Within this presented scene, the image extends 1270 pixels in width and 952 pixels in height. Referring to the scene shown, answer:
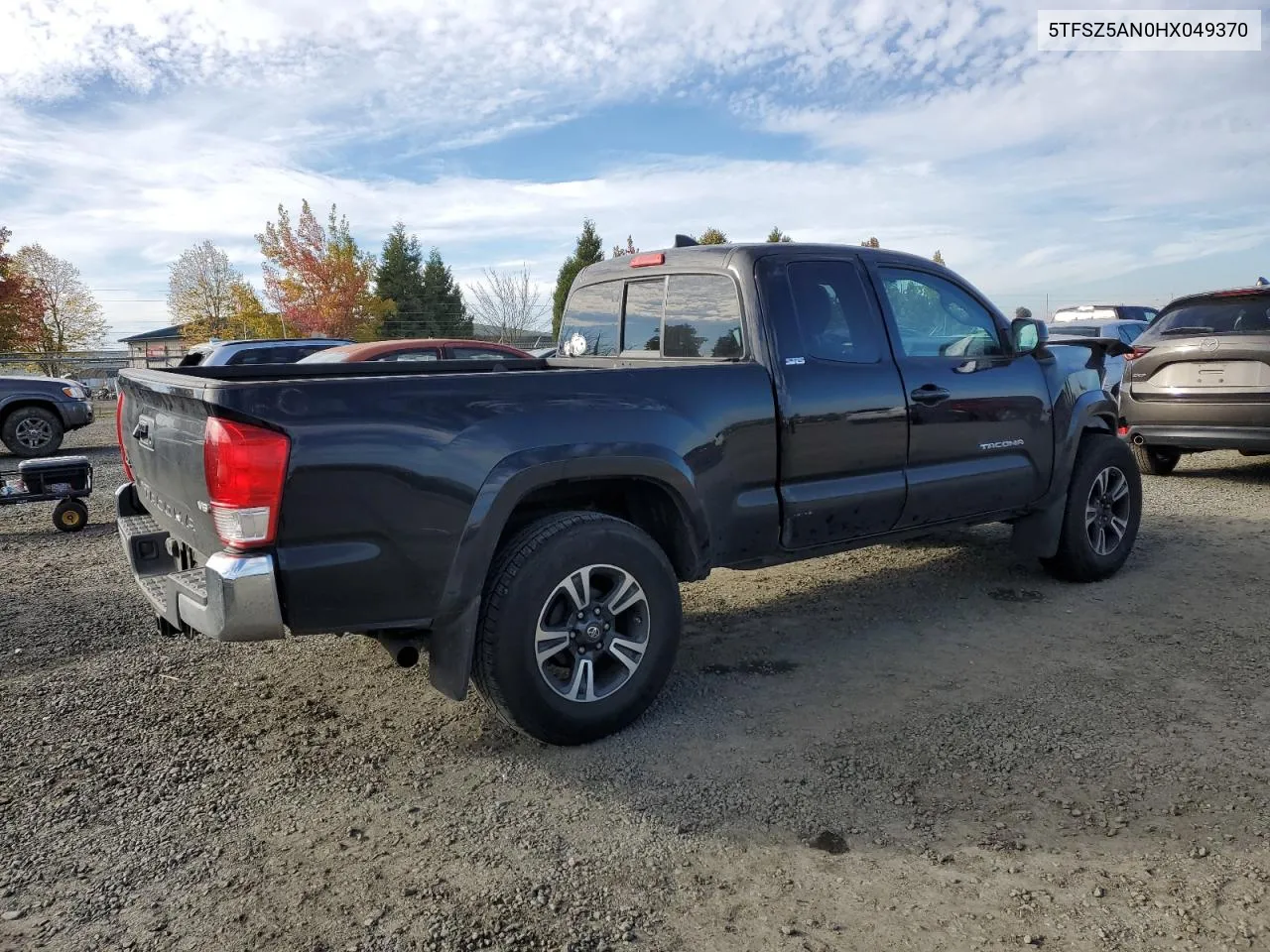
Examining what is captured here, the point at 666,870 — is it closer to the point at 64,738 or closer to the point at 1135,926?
the point at 1135,926

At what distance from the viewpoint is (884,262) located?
15.3 ft

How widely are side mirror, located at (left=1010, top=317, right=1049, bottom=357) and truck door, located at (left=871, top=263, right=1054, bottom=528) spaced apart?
4cm

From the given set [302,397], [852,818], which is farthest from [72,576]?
[852,818]

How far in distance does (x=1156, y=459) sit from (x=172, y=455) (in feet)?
30.3

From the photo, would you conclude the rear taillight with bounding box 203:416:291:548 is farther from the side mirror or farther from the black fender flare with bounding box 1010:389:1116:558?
the black fender flare with bounding box 1010:389:1116:558

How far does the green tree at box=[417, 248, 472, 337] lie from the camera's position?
147 ft

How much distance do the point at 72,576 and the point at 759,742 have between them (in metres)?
4.87

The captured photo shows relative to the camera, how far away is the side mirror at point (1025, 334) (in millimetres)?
5074

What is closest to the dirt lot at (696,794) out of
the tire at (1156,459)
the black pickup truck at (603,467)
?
the black pickup truck at (603,467)

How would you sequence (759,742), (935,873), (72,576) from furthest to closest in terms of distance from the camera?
(72,576) → (759,742) → (935,873)

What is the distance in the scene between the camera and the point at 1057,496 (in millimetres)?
5293

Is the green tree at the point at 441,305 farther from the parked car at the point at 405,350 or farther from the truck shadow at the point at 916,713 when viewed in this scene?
the truck shadow at the point at 916,713

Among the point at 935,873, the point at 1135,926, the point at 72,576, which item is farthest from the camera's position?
the point at 72,576

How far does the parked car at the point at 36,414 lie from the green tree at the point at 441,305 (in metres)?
32.1
